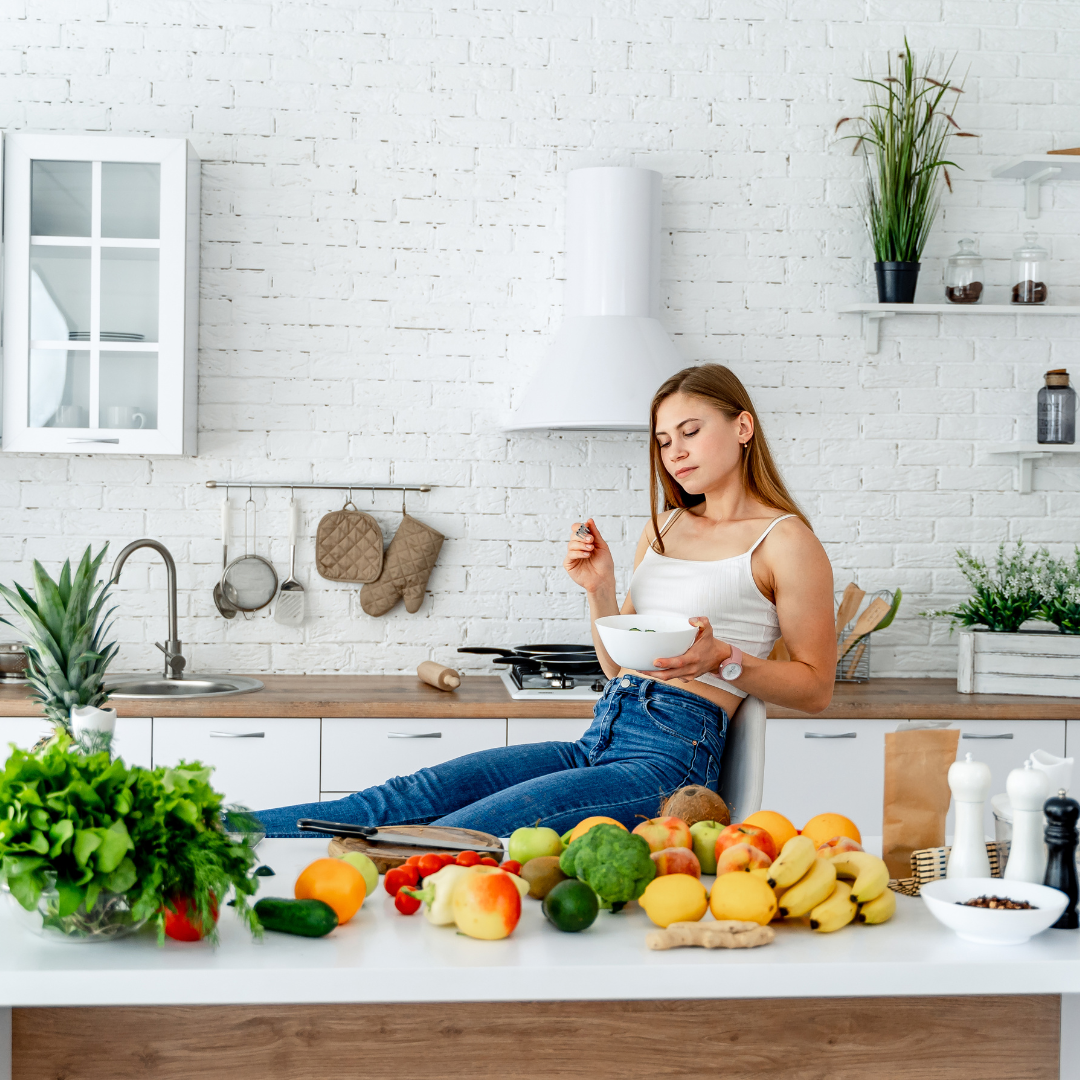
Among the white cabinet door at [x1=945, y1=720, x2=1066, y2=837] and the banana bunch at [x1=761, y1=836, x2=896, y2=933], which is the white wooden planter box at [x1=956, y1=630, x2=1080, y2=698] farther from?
the banana bunch at [x1=761, y1=836, x2=896, y2=933]

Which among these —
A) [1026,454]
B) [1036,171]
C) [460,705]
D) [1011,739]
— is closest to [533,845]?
[460,705]

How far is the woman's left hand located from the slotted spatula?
202 centimetres

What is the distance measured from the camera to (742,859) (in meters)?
1.22

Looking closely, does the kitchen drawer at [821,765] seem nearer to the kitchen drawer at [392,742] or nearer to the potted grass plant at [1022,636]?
the potted grass plant at [1022,636]

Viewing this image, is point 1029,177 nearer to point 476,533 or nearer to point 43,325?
point 476,533

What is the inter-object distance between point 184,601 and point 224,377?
2.31 feet

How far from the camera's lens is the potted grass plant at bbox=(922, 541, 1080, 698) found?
123 inches

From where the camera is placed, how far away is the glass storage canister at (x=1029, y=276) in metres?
3.47

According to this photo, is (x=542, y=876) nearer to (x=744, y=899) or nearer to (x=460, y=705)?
(x=744, y=899)

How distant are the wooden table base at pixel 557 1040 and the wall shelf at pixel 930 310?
102 inches

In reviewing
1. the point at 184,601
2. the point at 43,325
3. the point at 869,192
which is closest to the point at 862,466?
the point at 869,192

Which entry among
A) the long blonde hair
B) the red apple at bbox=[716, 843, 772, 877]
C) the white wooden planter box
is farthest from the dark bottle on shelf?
the red apple at bbox=[716, 843, 772, 877]

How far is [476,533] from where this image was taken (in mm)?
3510

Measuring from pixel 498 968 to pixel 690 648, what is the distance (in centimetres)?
70
